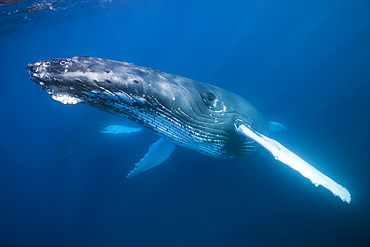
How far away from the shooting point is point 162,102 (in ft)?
9.43

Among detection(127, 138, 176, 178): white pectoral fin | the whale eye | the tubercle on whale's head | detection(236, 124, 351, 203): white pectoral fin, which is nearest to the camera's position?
the tubercle on whale's head

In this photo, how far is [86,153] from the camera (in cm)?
1439

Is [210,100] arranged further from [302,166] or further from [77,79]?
[77,79]

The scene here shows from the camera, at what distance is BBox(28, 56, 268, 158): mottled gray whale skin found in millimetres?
2229

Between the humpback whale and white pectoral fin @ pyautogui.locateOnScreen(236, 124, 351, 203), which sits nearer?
the humpback whale

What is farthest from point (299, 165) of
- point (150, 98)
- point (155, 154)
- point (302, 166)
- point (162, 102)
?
point (155, 154)

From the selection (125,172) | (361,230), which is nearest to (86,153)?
(125,172)

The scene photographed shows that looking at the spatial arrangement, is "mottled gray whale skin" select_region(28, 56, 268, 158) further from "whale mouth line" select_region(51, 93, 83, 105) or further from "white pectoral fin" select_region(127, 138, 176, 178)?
"white pectoral fin" select_region(127, 138, 176, 178)

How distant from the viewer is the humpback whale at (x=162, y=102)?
2238 mm

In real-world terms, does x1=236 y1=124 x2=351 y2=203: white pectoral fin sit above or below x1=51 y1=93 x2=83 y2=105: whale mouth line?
above

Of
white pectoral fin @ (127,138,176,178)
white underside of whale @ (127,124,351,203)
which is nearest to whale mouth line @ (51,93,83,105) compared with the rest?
white underside of whale @ (127,124,351,203)

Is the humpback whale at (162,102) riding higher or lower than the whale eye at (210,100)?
lower

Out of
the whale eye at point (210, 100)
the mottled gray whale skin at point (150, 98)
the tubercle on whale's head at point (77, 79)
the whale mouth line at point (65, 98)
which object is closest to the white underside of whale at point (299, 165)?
the mottled gray whale skin at point (150, 98)

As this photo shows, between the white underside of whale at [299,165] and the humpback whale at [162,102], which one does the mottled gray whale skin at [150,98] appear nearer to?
the humpback whale at [162,102]
